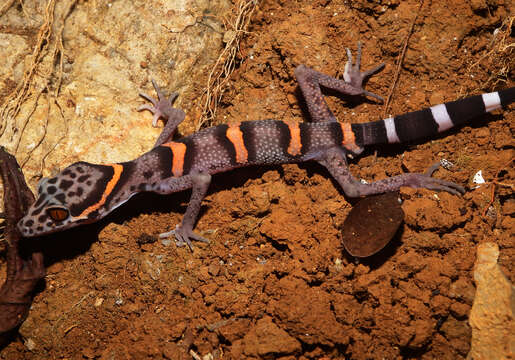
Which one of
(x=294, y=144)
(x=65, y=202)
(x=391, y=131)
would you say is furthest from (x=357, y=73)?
(x=65, y=202)

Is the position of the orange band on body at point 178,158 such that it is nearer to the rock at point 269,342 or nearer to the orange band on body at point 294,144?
the orange band on body at point 294,144

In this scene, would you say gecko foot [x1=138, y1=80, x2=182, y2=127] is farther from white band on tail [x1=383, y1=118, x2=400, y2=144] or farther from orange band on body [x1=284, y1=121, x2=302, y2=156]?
white band on tail [x1=383, y1=118, x2=400, y2=144]

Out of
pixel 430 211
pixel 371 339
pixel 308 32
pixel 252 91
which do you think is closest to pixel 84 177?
pixel 252 91

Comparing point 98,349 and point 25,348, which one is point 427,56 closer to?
point 98,349

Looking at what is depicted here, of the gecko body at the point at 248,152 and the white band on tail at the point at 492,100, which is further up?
the white band on tail at the point at 492,100

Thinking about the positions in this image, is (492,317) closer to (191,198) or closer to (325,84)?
(325,84)

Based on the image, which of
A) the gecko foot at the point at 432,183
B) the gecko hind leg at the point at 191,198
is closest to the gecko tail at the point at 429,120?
the gecko foot at the point at 432,183

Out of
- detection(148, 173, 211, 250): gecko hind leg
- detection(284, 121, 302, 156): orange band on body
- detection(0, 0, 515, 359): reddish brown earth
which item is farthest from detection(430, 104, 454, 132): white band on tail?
detection(148, 173, 211, 250): gecko hind leg
